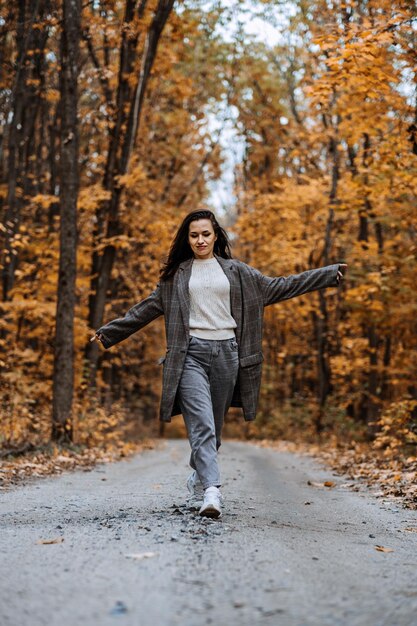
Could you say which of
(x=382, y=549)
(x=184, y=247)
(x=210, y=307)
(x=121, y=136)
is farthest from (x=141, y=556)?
(x=121, y=136)

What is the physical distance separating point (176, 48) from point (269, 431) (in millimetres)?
13154

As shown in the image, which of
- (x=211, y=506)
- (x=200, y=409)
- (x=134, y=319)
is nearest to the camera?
(x=211, y=506)

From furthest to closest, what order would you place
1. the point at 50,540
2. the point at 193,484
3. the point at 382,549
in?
the point at 193,484
the point at 382,549
the point at 50,540

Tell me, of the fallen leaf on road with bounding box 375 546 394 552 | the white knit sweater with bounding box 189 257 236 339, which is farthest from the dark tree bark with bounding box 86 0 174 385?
the fallen leaf on road with bounding box 375 546 394 552

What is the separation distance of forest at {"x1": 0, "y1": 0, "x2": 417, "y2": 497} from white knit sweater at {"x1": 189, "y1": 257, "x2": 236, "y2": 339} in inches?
192

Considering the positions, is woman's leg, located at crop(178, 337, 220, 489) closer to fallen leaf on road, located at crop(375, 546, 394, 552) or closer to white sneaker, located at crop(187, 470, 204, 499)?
white sneaker, located at crop(187, 470, 204, 499)

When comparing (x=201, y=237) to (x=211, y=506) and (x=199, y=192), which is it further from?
(x=199, y=192)

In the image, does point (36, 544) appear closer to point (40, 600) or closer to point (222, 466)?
point (40, 600)

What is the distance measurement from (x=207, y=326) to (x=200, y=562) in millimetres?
2290

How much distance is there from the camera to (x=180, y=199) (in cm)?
2567

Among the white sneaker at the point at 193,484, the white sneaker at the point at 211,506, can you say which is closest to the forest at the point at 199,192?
the white sneaker at the point at 193,484

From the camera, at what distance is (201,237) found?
585 cm

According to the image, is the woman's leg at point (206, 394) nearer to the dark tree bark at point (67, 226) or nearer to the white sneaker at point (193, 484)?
the white sneaker at point (193, 484)

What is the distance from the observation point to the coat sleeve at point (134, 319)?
592cm
